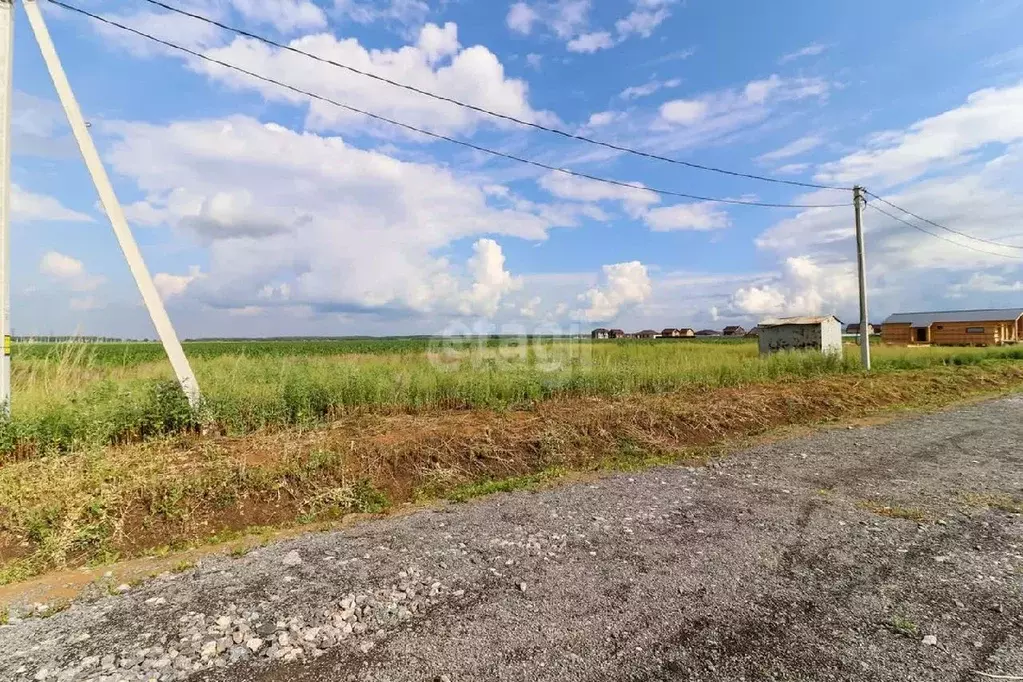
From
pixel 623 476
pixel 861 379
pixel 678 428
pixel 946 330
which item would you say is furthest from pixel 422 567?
pixel 946 330

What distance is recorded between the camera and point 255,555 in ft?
12.7

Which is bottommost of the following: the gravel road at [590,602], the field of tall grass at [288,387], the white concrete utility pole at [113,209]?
the gravel road at [590,602]

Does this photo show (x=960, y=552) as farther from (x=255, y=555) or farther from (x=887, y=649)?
(x=255, y=555)

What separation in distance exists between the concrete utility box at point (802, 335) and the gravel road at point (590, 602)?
58.3 ft

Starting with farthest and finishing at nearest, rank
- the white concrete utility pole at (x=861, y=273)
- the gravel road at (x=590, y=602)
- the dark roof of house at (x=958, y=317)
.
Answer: the dark roof of house at (x=958, y=317) < the white concrete utility pole at (x=861, y=273) < the gravel road at (x=590, y=602)

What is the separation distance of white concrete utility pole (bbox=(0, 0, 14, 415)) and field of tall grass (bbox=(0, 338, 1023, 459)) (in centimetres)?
60

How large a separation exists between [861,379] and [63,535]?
672 inches

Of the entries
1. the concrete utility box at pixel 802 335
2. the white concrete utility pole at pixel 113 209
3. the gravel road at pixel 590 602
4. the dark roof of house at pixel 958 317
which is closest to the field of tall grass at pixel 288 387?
the white concrete utility pole at pixel 113 209

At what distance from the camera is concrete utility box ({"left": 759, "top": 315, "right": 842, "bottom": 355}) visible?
21125 mm

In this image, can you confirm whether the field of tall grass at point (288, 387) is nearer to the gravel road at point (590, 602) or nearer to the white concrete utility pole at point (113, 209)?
the white concrete utility pole at point (113, 209)

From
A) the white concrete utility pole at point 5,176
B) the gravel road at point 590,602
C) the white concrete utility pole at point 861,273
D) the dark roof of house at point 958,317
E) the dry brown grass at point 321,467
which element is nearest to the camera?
the gravel road at point 590,602

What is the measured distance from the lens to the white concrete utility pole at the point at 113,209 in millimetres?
6455

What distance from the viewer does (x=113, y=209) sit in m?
6.79

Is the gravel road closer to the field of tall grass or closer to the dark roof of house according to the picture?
the field of tall grass
